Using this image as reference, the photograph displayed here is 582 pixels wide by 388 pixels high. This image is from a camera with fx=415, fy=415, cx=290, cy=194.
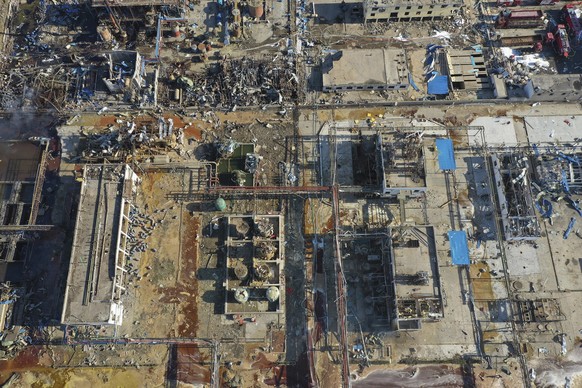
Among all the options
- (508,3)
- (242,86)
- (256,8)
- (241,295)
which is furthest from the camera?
(508,3)

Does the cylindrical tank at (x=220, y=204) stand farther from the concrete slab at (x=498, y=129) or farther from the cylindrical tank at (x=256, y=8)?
the concrete slab at (x=498, y=129)

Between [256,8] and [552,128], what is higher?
[256,8]

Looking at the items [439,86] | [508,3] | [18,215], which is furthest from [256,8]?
[18,215]

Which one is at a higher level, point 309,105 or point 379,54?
point 379,54

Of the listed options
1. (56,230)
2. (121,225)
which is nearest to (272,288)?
(121,225)

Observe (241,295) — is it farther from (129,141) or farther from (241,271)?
(129,141)

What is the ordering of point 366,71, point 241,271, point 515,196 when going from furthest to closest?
point 366,71
point 515,196
point 241,271

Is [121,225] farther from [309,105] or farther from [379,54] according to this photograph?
[379,54]

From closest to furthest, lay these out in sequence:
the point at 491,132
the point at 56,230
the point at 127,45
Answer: the point at 56,230, the point at 491,132, the point at 127,45
